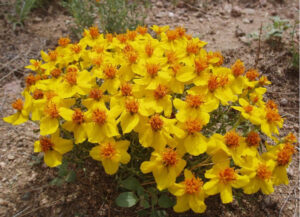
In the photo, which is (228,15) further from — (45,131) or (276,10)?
(45,131)

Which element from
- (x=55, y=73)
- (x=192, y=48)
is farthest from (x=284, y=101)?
(x=55, y=73)

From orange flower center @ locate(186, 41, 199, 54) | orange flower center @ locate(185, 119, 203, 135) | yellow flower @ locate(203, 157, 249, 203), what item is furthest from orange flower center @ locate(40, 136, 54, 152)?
orange flower center @ locate(186, 41, 199, 54)

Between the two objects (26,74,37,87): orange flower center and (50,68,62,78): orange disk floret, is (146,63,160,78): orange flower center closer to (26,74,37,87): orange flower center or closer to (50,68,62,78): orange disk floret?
(50,68,62,78): orange disk floret

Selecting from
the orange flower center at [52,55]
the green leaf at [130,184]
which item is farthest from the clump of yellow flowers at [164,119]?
the green leaf at [130,184]

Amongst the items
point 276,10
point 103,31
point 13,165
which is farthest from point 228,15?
point 13,165

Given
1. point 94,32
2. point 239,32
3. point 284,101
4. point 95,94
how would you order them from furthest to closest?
point 239,32 → point 284,101 → point 94,32 → point 95,94

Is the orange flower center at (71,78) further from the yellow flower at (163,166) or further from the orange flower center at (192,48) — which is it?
the orange flower center at (192,48)

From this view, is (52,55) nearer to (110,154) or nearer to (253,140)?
(110,154)
